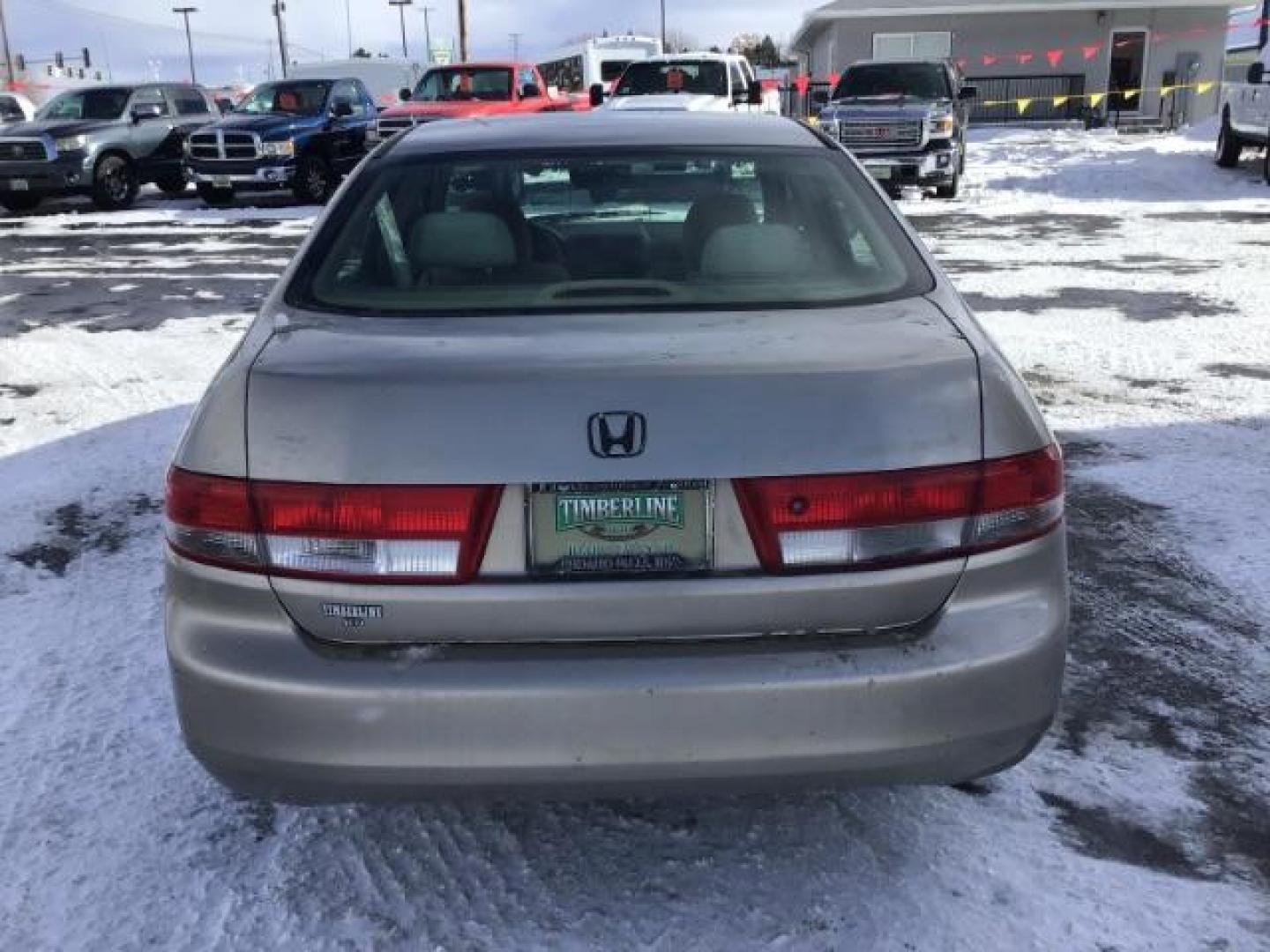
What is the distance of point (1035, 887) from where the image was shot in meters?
2.64

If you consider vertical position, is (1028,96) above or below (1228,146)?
above

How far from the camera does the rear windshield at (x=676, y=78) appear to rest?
63.4 feet

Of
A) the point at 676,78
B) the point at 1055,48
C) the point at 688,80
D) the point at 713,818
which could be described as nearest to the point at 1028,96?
the point at 1055,48

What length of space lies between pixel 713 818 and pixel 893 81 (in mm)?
17851

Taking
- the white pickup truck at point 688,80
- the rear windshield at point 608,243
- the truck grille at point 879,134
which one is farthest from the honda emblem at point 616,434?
the white pickup truck at point 688,80

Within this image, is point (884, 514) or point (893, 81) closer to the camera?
point (884, 514)

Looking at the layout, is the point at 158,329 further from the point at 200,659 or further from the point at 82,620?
the point at 200,659

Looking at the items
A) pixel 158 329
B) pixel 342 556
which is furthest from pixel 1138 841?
pixel 158 329

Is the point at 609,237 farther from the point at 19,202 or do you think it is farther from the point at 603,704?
the point at 19,202

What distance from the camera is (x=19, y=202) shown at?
1872 cm

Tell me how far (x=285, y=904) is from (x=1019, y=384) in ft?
6.15

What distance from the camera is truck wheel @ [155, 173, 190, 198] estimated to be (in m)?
20.2

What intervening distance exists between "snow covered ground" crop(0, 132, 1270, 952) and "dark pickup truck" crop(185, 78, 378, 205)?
12764 millimetres

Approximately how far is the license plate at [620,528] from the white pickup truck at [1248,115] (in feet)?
60.9
